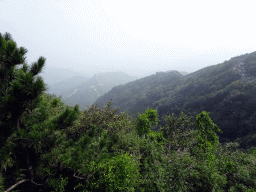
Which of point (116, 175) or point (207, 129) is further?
point (207, 129)

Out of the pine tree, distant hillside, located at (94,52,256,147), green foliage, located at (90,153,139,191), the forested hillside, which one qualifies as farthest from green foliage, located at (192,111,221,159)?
distant hillside, located at (94,52,256,147)


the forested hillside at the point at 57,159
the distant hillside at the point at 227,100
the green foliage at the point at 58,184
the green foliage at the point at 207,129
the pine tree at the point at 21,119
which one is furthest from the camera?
the distant hillside at the point at 227,100

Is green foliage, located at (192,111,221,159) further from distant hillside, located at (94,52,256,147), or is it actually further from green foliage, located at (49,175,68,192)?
distant hillside, located at (94,52,256,147)

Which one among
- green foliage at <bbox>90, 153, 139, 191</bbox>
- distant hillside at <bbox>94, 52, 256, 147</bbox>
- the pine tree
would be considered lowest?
distant hillside at <bbox>94, 52, 256, 147</bbox>

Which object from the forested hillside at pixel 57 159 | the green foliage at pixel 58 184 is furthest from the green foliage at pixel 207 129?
the green foliage at pixel 58 184

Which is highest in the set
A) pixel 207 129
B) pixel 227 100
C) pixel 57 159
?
pixel 57 159

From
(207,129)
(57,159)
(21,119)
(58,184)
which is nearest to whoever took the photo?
(21,119)

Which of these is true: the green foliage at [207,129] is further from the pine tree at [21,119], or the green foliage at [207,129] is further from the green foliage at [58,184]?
the pine tree at [21,119]

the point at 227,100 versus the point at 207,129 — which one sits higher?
the point at 207,129

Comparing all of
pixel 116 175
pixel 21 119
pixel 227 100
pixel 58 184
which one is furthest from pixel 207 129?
pixel 227 100

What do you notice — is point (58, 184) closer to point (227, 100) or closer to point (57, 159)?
point (57, 159)

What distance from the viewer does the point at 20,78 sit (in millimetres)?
2965

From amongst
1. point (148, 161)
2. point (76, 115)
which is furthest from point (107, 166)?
point (148, 161)

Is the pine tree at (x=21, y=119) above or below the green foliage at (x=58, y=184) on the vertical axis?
above
